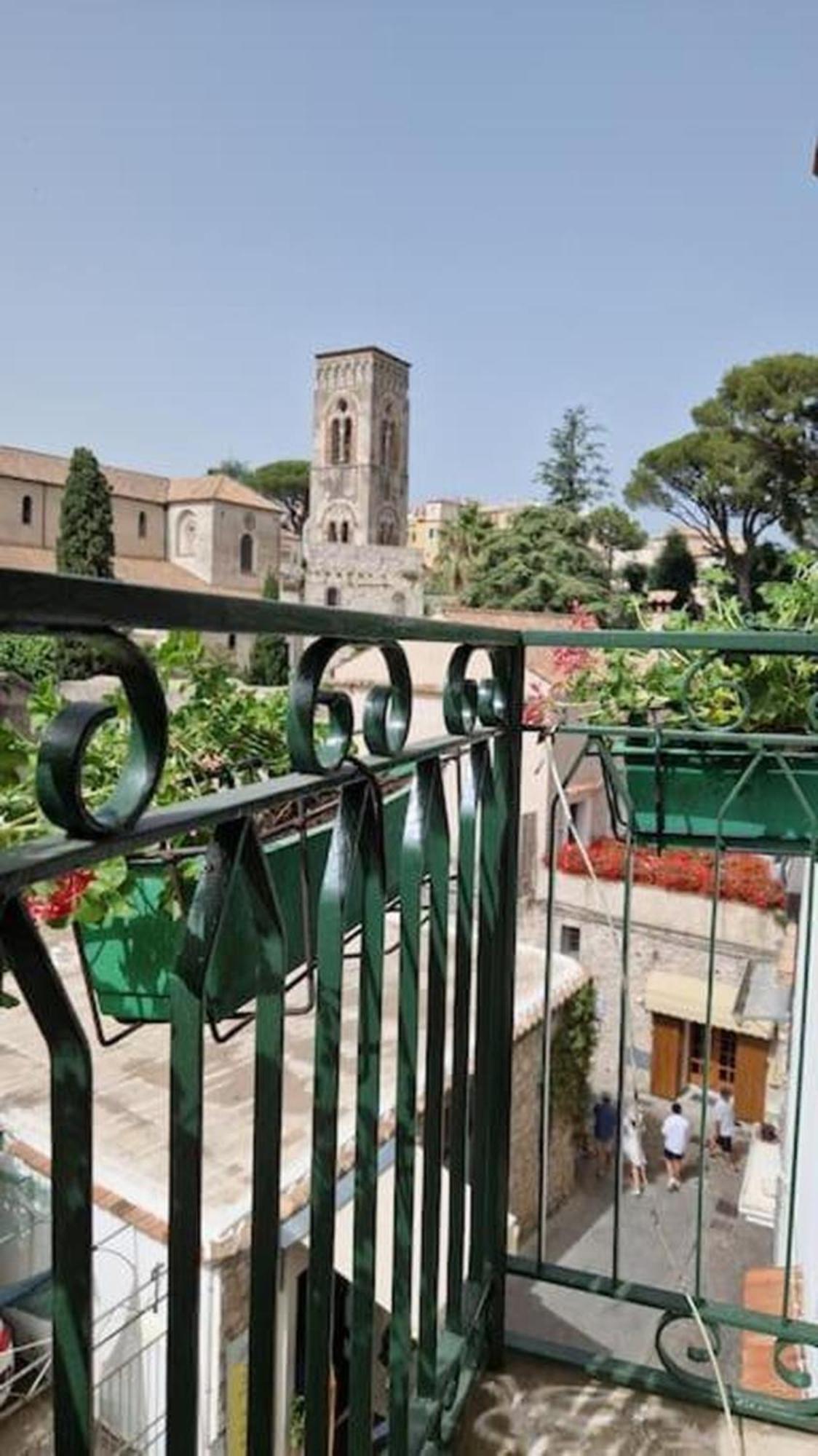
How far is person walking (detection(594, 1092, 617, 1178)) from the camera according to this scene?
Result: 12.5 meters

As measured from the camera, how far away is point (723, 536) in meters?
32.2

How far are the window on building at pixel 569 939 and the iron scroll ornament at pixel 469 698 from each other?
1337 centimetres

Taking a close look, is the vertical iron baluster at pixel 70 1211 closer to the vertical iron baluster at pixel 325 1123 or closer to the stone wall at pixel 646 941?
the vertical iron baluster at pixel 325 1123

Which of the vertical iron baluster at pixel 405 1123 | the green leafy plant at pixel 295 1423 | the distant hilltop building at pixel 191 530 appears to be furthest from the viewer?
the distant hilltop building at pixel 191 530

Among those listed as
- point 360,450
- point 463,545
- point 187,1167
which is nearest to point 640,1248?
point 187,1167

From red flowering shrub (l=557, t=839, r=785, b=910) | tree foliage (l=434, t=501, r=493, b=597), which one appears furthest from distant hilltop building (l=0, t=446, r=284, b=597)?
red flowering shrub (l=557, t=839, r=785, b=910)

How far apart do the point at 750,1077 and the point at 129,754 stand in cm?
1438

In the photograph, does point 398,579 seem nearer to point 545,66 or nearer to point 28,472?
point 28,472

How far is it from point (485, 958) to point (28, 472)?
40.1 metres

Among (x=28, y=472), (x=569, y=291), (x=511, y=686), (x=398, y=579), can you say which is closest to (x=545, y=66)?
(x=511, y=686)

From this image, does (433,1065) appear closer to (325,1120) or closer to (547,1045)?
(325,1120)

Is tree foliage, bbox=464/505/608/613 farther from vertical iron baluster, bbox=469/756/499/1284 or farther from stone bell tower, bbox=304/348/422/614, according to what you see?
vertical iron baluster, bbox=469/756/499/1284

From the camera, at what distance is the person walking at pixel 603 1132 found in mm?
12523

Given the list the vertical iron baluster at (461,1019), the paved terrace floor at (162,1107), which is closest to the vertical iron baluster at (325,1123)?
the vertical iron baluster at (461,1019)
